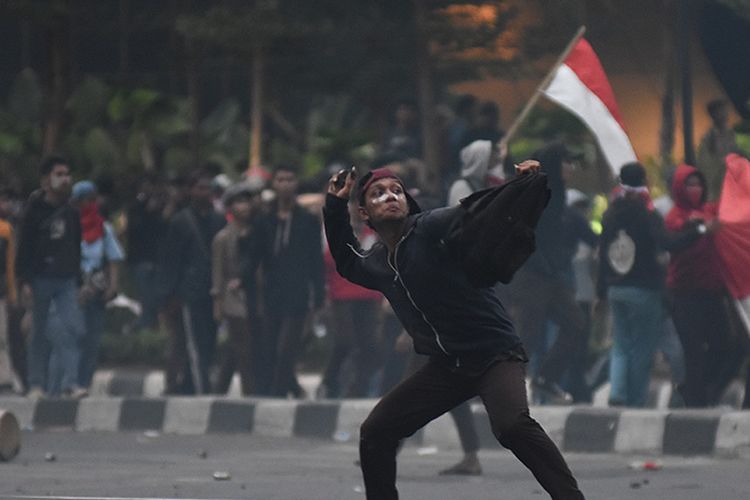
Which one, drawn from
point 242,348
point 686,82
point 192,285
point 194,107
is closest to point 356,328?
point 242,348

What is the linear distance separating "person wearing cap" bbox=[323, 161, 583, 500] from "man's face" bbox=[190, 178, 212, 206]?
25.3 ft

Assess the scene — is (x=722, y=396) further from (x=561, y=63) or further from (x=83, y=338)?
(x=83, y=338)

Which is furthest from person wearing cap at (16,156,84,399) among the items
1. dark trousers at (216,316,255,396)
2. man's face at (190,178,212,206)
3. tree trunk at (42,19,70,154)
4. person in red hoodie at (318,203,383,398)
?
tree trunk at (42,19,70,154)

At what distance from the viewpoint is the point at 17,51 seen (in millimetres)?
27422

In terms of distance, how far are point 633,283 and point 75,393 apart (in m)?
4.00

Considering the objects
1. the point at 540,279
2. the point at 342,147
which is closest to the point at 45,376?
the point at 540,279

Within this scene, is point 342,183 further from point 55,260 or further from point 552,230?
point 55,260

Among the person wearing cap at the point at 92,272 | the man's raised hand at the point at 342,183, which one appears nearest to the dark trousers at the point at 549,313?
the person wearing cap at the point at 92,272

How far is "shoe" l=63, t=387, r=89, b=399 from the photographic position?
48.4 ft

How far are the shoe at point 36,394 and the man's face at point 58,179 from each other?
142 cm

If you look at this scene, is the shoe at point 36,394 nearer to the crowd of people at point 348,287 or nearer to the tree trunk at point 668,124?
the crowd of people at point 348,287

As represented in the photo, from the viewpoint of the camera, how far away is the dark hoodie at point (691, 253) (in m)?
13.1

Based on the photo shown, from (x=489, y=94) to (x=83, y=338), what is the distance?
27.3 ft

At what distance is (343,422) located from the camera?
44.2 feet
